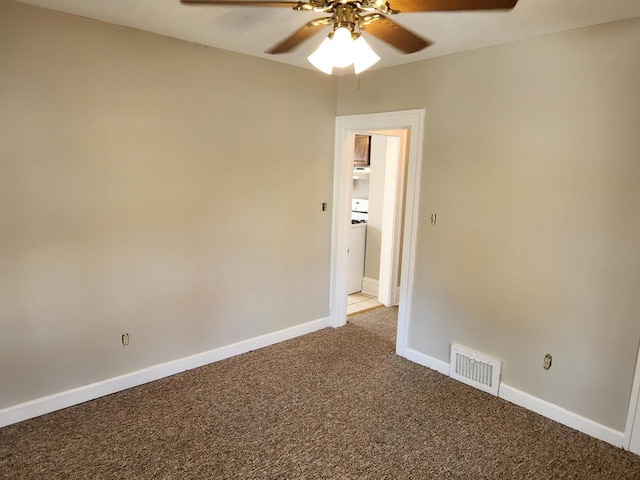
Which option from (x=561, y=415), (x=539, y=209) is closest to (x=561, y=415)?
(x=561, y=415)

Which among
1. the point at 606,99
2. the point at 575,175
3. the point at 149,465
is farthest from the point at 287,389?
the point at 606,99

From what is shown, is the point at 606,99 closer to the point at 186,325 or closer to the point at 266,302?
the point at 266,302

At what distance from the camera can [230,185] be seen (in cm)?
335

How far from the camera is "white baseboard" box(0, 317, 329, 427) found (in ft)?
8.53

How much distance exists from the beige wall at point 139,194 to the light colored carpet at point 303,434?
0.36 meters

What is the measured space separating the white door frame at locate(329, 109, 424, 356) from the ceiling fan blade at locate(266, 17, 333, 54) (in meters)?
1.04

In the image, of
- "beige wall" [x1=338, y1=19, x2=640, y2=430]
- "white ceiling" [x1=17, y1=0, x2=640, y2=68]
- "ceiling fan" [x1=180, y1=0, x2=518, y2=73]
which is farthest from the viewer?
"beige wall" [x1=338, y1=19, x2=640, y2=430]

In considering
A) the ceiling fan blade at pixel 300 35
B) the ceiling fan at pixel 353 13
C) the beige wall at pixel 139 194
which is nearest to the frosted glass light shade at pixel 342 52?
the ceiling fan at pixel 353 13

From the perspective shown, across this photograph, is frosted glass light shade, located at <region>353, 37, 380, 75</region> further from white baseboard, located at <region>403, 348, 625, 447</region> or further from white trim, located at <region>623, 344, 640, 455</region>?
white baseboard, located at <region>403, 348, 625, 447</region>

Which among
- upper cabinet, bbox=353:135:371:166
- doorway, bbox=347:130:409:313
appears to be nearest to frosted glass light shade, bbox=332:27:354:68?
doorway, bbox=347:130:409:313

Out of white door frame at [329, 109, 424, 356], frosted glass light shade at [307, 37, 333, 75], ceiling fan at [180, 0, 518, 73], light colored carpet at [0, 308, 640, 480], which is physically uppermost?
ceiling fan at [180, 0, 518, 73]

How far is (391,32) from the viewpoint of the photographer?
2246 mm

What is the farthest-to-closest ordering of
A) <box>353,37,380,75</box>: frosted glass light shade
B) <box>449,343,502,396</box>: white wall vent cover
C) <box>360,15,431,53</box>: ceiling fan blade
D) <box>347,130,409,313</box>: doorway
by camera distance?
<box>347,130,409,313</box>: doorway → <box>449,343,502,396</box>: white wall vent cover → <box>360,15,431,53</box>: ceiling fan blade → <box>353,37,380,75</box>: frosted glass light shade

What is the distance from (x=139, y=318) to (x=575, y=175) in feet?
9.98
